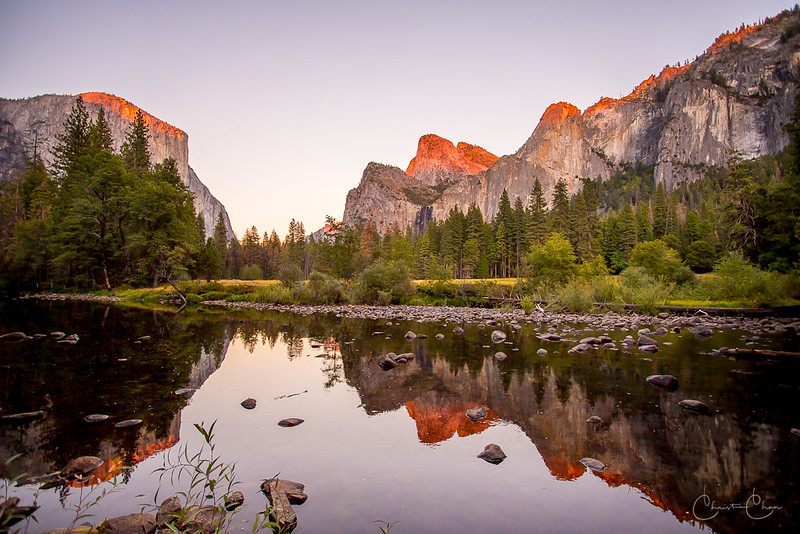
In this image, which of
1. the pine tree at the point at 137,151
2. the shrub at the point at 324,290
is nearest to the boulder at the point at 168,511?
the shrub at the point at 324,290

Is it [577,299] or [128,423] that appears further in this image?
[577,299]

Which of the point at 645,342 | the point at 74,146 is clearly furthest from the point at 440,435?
the point at 74,146

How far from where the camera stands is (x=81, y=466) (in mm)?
4594

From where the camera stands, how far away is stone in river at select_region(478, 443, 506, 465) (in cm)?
527

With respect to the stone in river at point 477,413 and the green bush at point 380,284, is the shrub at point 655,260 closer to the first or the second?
the green bush at point 380,284

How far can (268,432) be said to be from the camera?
626cm

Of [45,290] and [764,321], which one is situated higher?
[45,290]

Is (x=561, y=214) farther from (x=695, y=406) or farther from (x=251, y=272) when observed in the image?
(x=695, y=406)

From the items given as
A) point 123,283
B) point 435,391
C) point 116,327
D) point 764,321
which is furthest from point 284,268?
point 764,321

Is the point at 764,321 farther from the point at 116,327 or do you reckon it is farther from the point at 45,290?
the point at 45,290

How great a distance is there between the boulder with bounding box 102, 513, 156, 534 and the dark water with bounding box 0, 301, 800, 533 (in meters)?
0.14

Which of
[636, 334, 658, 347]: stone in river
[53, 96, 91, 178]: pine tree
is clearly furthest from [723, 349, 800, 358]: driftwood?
[53, 96, 91, 178]: pine tree

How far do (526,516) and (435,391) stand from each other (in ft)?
15.6

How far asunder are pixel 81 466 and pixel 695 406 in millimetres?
9824
